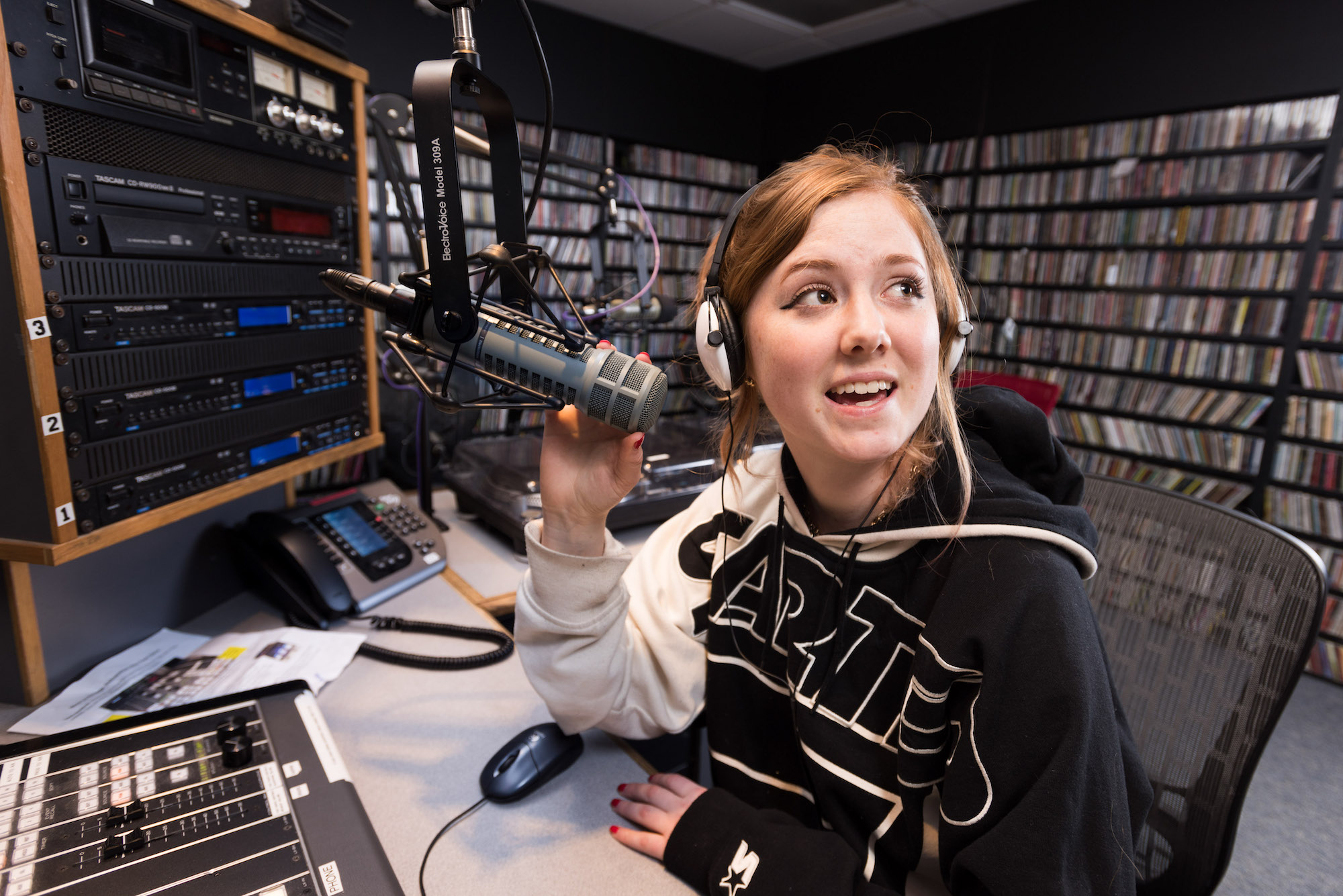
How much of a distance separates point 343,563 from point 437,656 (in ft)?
1.01

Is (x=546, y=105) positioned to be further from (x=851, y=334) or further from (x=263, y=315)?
(x=263, y=315)

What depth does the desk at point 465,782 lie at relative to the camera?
69cm

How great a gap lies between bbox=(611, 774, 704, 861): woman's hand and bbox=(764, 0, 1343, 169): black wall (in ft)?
7.19

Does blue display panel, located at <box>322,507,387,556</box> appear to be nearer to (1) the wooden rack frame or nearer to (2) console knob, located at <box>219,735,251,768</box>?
(1) the wooden rack frame

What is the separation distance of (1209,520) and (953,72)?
4096 millimetres

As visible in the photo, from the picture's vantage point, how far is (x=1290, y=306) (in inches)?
115

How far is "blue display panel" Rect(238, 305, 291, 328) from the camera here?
102 centimetres

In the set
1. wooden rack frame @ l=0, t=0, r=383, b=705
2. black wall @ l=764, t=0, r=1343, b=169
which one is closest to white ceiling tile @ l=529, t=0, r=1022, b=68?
black wall @ l=764, t=0, r=1343, b=169

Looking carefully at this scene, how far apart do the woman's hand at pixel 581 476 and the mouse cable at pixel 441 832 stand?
0.31 meters

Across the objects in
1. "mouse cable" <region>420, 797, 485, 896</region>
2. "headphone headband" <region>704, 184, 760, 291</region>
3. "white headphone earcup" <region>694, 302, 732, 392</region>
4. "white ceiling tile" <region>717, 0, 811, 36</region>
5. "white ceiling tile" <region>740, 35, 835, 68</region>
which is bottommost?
"mouse cable" <region>420, 797, 485, 896</region>

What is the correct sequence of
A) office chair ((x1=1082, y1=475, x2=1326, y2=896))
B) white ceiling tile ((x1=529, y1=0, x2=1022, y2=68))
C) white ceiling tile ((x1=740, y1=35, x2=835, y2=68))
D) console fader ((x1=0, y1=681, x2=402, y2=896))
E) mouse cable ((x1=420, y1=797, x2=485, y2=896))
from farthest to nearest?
white ceiling tile ((x1=740, y1=35, x2=835, y2=68))
white ceiling tile ((x1=529, y1=0, x2=1022, y2=68))
office chair ((x1=1082, y1=475, x2=1326, y2=896))
mouse cable ((x1=420, y1=797, x2=485, y2=896))
console fader ((x1=0, y1=681, x2=402, y2=896))

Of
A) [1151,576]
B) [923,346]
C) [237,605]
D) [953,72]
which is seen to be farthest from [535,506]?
[953,72]

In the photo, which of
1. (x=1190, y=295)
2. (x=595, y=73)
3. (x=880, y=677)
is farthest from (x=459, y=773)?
(x=595, y=73)

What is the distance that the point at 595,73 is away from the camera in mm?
4250
